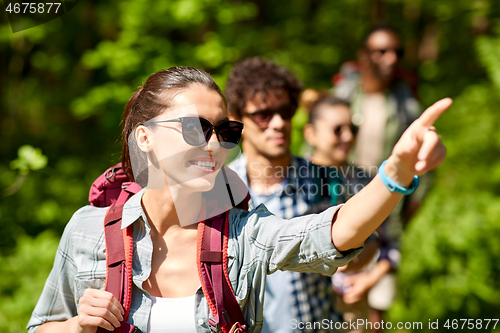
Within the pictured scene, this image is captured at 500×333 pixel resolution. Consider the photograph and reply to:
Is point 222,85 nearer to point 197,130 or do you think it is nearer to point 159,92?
point 159,92

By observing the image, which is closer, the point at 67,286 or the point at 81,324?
the point at 81,324

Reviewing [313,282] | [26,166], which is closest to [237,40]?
[26,166]

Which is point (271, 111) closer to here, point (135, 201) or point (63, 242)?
point (135, 201)

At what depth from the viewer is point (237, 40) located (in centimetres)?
508

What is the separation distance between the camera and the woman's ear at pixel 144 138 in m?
1.76

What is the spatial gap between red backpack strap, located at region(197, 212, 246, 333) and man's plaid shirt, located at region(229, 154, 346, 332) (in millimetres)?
999

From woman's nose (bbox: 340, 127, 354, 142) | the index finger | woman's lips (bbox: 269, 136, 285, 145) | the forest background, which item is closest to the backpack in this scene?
the index finger

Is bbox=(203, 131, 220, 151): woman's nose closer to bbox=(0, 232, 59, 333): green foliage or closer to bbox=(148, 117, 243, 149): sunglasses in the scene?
bbox=(148, 117, 243, 149): sunglasses

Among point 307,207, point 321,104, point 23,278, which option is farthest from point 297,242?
point 23,278

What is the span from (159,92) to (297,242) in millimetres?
737

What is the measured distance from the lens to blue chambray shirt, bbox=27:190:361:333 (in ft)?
4.93

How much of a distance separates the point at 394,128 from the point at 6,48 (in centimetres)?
516

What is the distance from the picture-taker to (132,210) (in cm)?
178

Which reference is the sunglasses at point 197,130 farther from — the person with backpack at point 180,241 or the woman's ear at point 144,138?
the woman's ear at point 144,138
